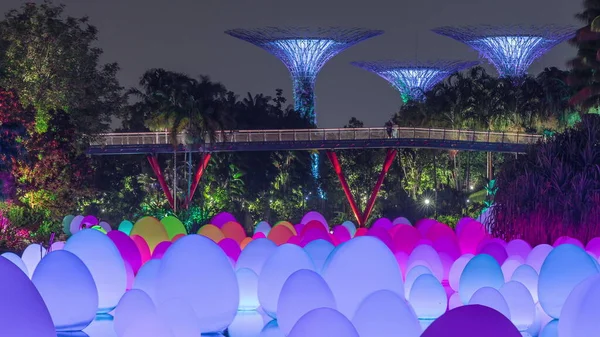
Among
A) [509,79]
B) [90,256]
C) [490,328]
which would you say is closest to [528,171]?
[90,256]

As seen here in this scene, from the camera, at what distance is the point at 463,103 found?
62625mm

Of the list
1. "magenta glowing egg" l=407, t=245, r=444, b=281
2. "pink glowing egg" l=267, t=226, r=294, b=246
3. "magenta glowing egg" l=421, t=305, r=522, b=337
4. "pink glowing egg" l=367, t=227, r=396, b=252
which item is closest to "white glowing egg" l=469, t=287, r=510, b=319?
"magenta glowing egg" l=407, t=245, r=444, b=281

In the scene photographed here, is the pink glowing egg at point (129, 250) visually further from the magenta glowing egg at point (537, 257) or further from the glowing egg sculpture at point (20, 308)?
the glowing egg sculpture at point (20, 308)

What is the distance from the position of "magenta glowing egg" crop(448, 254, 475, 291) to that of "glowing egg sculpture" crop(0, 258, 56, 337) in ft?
→ 40.7

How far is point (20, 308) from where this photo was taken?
35.8ft

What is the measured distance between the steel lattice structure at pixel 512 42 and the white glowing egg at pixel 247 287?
4718cm

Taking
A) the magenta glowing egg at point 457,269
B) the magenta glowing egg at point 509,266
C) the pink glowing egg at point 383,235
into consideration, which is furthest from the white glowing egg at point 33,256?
the magenta glowing egg at point 509,266

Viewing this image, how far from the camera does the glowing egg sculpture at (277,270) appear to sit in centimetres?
1859

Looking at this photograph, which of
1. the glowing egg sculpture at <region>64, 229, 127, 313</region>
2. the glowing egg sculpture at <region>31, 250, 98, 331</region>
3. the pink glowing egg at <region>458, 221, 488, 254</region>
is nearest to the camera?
the glowing egg sculpture at <region>31, 250, 98, 331</region>

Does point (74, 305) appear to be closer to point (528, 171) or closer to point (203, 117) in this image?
point (528, 171)

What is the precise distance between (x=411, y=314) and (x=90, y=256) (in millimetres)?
8135

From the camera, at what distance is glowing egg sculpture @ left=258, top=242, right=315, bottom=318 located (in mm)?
18594

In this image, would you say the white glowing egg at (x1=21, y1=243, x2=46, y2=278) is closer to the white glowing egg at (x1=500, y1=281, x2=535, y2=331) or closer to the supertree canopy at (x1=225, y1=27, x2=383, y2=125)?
the white glowing egg at (x1=500, y1=281, x2=535, y2=331)

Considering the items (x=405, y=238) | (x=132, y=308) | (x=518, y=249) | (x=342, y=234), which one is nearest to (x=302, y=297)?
(x=132, y=308)
